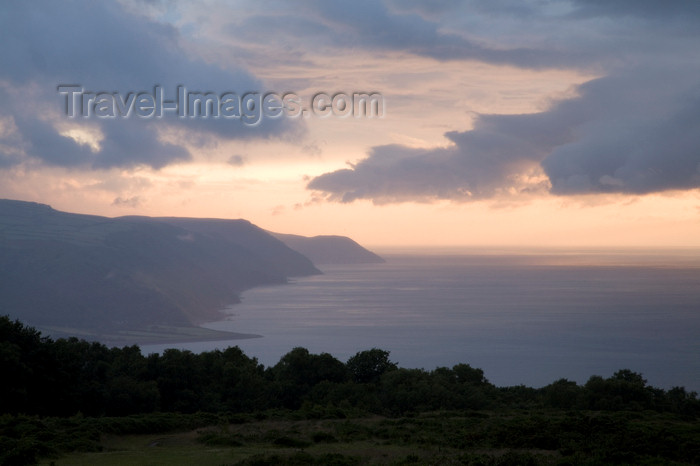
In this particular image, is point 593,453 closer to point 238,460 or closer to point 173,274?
point 238,460

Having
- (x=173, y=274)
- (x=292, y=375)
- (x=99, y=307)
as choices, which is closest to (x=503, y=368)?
(x=292, y=375)

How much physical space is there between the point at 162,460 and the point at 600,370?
78107 millimetres

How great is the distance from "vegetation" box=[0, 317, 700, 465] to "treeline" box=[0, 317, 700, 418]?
0.21 ft

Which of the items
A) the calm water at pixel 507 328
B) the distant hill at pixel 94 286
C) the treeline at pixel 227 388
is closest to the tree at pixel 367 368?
the treeline at pixel 227 388

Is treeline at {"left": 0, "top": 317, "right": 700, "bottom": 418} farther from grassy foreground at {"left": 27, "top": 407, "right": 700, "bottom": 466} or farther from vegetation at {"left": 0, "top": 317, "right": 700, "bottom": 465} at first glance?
grassy foreground at {"left": 27, "top": 407, "right": 700, "bottom": 466}

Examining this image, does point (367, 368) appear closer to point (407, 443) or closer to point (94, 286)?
point (407, 443)

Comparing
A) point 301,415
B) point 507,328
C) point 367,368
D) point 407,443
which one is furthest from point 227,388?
point 507,328

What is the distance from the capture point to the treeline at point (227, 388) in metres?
23.4

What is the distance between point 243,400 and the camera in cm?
2875

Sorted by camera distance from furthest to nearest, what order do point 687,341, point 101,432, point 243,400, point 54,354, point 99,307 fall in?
point 99,307 → point 687,341 → point 243,400 → point 54,354 → point 101,432

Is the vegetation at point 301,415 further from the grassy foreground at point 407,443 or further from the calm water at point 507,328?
the calm water at point 507,328

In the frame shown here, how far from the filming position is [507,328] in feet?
369

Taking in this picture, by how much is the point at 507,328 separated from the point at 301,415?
97393 millimetres

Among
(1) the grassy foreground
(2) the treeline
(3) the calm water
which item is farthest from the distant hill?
(1) the grassy foreground
